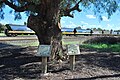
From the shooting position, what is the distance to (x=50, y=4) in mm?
11008

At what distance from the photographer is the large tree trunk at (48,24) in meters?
11.1

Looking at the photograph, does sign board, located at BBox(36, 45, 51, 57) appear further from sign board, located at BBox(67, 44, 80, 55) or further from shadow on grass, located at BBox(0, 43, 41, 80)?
sign board, located at BBox(67, 44, 80, 55)

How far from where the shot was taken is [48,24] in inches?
442

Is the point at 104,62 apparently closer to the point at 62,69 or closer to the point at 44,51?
the point at 62,69

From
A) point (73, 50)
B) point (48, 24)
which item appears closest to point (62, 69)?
point (73, 50)

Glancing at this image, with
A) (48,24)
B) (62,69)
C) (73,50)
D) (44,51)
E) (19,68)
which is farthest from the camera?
(48,24)

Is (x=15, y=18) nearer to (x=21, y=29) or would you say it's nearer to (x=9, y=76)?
(x=9, y=76)

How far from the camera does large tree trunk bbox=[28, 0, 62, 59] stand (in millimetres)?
11070

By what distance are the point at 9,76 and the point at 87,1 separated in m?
5.25

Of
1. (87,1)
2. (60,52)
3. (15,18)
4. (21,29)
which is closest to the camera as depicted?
(60,52)

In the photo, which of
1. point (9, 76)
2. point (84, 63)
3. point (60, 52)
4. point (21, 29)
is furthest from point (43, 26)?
point (21, 29)

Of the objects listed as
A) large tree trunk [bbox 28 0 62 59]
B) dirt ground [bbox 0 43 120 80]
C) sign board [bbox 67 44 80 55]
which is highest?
large tree trunk [bbox 28 0 62 59]

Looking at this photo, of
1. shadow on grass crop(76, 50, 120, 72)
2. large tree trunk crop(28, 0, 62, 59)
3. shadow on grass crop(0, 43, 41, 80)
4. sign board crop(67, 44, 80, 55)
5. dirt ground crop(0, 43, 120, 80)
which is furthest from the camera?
large tree trunk crop(28, 0, 62, 59)

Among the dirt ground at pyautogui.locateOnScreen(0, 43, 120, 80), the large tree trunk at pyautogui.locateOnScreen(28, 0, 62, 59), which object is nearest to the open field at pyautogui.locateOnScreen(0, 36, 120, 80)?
the dirt ground at pyautogui.locateOnScreen(0, 43, 120, 80)
